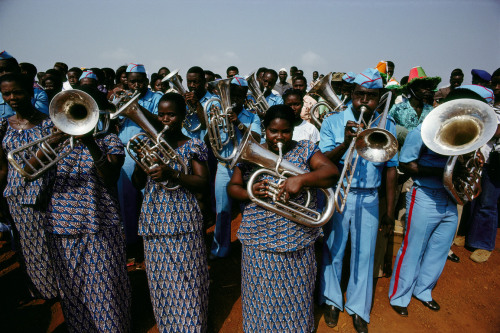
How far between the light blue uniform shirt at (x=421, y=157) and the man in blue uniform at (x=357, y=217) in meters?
0.22

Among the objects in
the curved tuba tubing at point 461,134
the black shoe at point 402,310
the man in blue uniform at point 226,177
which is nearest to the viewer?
the curved tuba tubing at point 461,134

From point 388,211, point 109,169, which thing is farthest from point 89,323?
point 388,211

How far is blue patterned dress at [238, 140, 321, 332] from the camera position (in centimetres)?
243

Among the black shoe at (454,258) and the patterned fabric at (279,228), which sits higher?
the patterned fabric at (279,228)

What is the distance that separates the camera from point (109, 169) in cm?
266

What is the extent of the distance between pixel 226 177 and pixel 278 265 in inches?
80.9

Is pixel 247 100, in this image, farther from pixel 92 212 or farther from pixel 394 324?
pixel 394 324

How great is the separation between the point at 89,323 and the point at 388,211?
3.43 metres

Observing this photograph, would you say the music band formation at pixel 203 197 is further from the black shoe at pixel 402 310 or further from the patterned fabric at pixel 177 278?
Result: the black shoe at pixel 402 310

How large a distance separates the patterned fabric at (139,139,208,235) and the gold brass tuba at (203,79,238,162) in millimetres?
808

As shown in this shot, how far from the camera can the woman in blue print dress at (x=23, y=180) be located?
8.86ft

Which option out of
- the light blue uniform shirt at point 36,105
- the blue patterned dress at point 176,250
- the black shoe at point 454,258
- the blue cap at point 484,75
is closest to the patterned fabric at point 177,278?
the blue patterned dress at point 176,250

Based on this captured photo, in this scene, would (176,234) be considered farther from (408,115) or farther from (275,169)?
(408,115)

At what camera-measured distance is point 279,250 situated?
2.40 meters
